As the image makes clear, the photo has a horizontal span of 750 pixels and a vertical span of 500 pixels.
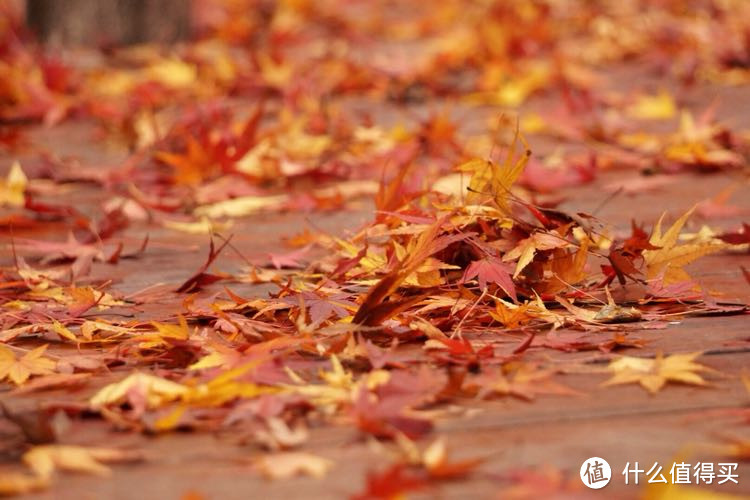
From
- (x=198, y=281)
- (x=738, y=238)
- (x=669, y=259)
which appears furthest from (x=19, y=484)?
(x=738, y=238)

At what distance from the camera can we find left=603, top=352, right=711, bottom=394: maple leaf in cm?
120

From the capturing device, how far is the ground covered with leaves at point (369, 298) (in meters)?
1.06

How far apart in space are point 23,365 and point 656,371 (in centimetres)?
73

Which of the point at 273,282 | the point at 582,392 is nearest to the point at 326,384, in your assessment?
the point at 582,392

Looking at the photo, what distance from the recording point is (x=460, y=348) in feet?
4.16

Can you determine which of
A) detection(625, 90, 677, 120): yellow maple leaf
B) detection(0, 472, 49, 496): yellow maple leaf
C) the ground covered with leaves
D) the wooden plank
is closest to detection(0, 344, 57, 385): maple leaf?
the ground covered with leaves

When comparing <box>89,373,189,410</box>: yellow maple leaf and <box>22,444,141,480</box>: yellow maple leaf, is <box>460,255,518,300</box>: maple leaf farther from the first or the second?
<box>22,444,141,480</box>: yellow maple leaf

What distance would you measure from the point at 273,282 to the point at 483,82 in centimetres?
178

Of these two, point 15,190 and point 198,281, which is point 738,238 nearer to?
point 198,281

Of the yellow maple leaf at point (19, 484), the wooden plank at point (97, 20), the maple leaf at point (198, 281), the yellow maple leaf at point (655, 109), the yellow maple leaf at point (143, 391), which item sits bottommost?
the yellow maple leaf at point (19, 484)

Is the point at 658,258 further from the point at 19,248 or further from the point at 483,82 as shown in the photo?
the point at 483,82

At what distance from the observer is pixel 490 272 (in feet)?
4.69

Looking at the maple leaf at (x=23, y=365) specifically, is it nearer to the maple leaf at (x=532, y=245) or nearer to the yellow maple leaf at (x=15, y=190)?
the maple leaf at (x=532, y=245)

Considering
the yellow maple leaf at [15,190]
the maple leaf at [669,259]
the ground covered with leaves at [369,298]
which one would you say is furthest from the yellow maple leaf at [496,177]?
the yellow maple leaf at [15,190]
